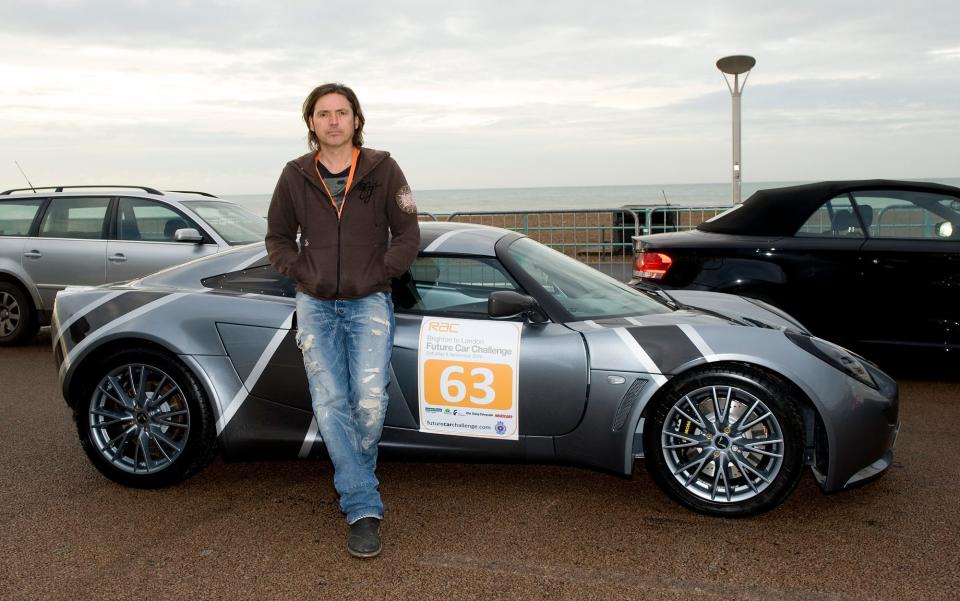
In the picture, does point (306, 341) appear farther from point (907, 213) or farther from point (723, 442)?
point (907, 213)

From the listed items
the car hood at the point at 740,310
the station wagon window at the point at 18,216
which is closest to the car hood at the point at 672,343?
the car hood at the point at 740,310

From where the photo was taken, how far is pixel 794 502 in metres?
4.14

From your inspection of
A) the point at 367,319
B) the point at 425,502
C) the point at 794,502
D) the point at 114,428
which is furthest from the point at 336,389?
the point at 794,502

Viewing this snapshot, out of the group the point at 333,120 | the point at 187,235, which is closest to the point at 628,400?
the point at 333,120

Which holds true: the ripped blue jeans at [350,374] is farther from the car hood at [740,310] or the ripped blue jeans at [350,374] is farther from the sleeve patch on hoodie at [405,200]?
the car hood at [740,310]

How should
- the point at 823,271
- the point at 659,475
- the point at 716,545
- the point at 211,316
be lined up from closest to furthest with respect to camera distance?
the point at 716,545
the point at 659,475
the point at 211,316
the point at 823,271

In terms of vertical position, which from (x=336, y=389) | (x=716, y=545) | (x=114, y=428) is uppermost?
A: (x=336, y=389)

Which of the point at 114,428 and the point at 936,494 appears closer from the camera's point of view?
the point at 936,494

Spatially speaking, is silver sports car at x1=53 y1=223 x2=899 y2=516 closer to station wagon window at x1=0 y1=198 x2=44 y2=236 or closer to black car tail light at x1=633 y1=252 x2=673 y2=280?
black car tail light at x1=633 y1=252 x2=673 y2=280

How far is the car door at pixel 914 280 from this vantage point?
629 centimetres

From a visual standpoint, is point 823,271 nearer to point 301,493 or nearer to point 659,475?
point 659,475

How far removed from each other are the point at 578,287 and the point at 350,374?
4.26ft

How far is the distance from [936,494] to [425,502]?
243 centimetres

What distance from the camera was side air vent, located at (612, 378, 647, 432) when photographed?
391 cm
